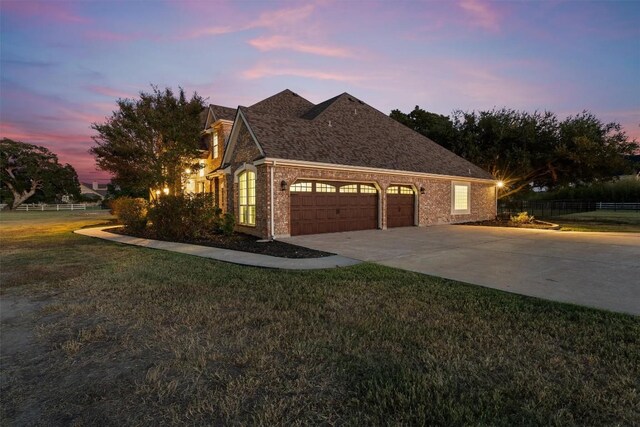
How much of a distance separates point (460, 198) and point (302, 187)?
42.4 feet

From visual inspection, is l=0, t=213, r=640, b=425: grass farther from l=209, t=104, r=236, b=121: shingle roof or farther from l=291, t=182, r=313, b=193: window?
l=209, t=104, r=236, b=121: shingle roof

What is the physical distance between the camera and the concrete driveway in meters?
5.36

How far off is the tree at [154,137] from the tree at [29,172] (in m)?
43.5

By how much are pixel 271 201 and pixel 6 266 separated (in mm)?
8076

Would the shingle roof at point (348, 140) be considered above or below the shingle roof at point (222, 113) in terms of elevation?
below

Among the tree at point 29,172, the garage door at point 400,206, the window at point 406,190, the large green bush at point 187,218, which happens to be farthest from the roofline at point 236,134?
the tree at point 29,172

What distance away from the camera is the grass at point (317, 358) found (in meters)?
2.38

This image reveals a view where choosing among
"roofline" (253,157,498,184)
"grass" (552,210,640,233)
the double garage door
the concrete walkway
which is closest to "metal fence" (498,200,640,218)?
"grass" (552,210,640,233)

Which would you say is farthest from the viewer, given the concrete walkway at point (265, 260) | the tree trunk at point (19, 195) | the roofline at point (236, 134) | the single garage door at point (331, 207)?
the tree trunk at point (19, 195)

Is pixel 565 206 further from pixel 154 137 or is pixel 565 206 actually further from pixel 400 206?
pixel 154 137

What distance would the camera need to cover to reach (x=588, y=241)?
37.2 ft

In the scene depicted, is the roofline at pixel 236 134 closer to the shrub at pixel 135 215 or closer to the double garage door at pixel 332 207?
the double garage door at pixel 332 207

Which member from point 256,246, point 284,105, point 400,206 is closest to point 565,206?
point 400,206

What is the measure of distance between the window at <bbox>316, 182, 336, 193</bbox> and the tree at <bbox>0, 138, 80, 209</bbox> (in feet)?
195
